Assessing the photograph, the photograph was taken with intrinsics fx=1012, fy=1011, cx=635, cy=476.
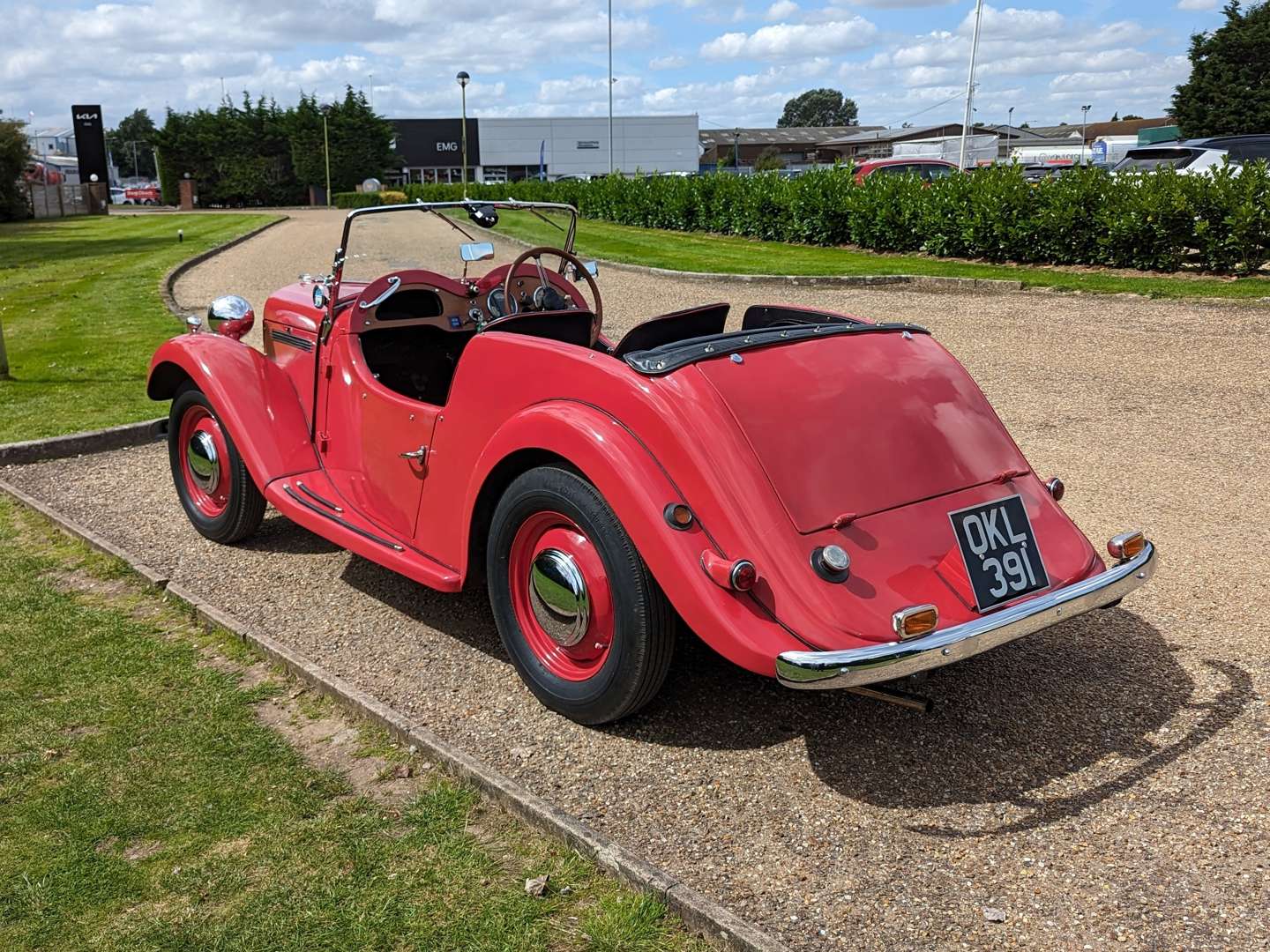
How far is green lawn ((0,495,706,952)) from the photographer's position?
2.44 meters

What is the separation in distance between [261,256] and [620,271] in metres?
7.85

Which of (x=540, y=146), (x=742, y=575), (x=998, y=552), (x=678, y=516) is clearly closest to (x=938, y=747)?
(x=998, y=552)

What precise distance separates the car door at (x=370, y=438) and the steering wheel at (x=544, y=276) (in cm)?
67

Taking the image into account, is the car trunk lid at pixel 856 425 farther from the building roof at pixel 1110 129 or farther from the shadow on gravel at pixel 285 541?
the building roof at pixel 1110 129

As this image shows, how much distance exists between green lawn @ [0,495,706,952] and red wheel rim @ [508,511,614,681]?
57 cm

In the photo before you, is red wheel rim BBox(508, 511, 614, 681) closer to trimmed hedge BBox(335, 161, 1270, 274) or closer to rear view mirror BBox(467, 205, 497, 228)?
rear view mirror BBox(467, 205, 497, 228)

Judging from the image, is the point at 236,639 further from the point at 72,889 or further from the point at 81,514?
the point at 81,514

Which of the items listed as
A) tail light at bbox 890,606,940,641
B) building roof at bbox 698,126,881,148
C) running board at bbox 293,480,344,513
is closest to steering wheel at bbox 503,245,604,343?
running board at bbox 293,480,344,513

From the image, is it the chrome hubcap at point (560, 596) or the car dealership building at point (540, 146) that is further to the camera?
the car dealership building at point (540, 146)

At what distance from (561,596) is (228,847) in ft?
3.83

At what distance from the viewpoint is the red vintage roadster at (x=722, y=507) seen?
A: 279 cm

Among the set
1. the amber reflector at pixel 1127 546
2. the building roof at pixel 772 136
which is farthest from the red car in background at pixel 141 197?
the amber reflector at pixel 1127 546

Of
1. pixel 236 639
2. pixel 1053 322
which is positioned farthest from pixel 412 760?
pixel 1053 322

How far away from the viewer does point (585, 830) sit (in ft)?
8.88
